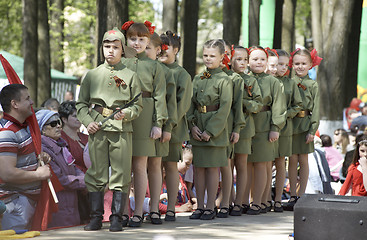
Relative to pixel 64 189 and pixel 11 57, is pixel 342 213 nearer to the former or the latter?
pixel 64 189

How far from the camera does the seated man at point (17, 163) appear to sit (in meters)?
7.11

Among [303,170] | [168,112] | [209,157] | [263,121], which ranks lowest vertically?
[303,170]

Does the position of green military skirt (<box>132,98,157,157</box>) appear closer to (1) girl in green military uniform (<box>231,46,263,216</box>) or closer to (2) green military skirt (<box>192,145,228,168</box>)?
(2) green military skirt (<box>192,145,228,168</box>)

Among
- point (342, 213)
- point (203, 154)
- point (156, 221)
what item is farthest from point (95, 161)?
point (342, 213)

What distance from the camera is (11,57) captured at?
22734 mm

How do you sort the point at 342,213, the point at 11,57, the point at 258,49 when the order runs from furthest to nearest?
the point at 11,57 < the point at 258,49 < the point at 342,213

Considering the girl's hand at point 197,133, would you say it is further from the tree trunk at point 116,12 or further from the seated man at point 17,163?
the tree trunk at point 116,12

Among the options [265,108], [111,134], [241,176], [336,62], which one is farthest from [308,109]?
[336,62]

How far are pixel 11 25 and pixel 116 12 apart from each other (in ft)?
67.7

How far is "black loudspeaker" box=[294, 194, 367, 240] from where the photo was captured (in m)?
6.39

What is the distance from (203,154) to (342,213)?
2.58 meters

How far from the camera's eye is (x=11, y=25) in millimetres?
31797

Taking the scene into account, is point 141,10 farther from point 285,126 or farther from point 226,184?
point 226,184

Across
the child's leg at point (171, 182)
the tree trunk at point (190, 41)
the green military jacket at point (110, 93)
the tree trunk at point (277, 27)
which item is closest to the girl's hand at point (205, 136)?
the child's leg at point (171, 182)
